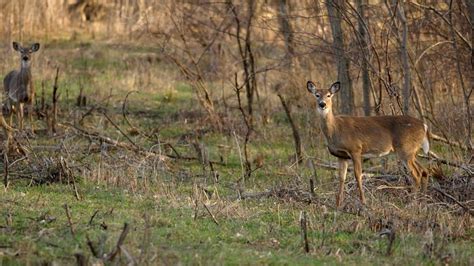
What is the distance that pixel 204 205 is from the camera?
9641 millimetres

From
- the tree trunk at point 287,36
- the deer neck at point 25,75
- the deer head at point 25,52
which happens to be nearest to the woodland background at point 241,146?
the tree trunk at point 287,36

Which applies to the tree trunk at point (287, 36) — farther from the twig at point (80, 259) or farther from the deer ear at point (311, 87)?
the twig at point (80, 259)

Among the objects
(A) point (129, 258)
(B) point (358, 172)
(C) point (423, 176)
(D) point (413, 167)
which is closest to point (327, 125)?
(B) point (358, 172)

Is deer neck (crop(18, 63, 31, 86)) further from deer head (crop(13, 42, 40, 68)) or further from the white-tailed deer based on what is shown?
the white-tailed deer

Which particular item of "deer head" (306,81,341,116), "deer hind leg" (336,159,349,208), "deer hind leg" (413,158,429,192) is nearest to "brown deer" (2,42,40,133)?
"deer head" (306,81,341,116)

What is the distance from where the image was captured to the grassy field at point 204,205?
8484 millimetres

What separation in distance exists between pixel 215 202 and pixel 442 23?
617 cm

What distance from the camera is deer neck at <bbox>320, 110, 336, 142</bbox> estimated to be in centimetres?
1202

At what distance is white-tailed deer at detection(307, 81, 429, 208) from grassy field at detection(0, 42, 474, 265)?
31cm

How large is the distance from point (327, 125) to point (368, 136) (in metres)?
0.57

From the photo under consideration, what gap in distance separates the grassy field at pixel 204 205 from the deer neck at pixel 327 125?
663mm

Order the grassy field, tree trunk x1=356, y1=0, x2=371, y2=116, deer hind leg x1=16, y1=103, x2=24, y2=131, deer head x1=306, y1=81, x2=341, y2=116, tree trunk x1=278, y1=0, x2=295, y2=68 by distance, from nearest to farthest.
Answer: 1. the grassy field
2. deer head x1=306, y1=81, x2=341, y2=116
3. tree trunk x1=356, y1=0, x2=371, y2=116
4. deer hind leg x1=16, y1=103, x2=24, y2=131
5. tree trunk x1=278, y1=0, x2=295, y2=68

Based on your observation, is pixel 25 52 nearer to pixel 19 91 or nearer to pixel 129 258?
pixel 19 91

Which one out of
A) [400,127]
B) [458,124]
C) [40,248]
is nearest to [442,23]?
[458,124]
